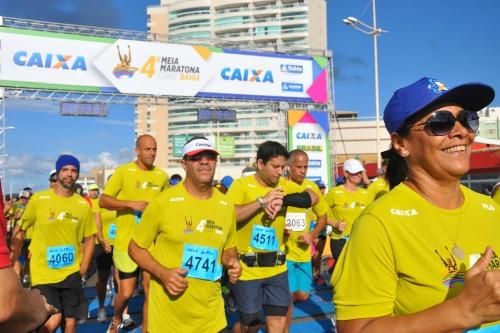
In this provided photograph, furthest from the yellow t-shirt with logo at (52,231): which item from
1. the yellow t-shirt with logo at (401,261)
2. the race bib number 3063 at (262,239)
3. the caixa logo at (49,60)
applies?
the caixa logo at (49,60)

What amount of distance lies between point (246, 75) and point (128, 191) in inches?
578

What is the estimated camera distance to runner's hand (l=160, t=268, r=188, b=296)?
3584 mm

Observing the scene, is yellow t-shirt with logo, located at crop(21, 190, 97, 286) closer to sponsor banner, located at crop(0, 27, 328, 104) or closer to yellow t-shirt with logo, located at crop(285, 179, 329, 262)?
yellow t-shirt with logo, located at crop(285, 179, 329, 262)

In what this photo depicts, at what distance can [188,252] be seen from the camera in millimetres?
3834

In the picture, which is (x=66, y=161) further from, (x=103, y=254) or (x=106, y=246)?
(x=103, y=254)

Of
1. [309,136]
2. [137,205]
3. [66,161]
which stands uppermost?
[309,136]

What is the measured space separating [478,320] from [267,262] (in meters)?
3.79

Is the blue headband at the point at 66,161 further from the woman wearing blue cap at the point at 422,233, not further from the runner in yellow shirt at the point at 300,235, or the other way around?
the woman wearing blue cap at the point at 422,233

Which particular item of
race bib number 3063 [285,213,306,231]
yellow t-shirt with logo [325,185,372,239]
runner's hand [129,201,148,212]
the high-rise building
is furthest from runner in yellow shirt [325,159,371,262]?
the high-rise building

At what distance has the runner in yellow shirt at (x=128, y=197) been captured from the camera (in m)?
6.52

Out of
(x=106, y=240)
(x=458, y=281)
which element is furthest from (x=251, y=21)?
(x=458, y=281)

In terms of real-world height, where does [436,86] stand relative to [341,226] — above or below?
above

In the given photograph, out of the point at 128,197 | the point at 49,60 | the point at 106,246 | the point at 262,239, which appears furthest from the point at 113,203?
the point at 49,60

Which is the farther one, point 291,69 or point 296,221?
point 291,69
